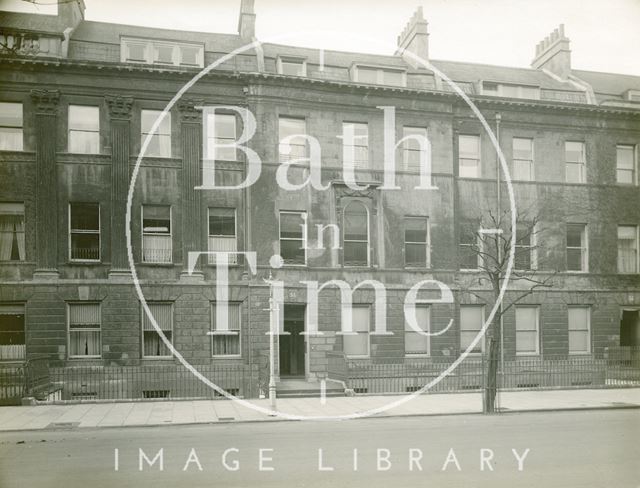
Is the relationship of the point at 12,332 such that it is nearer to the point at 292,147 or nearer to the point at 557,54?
the point at 292,147

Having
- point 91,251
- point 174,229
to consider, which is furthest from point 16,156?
point 174,229

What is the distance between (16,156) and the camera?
25.0 metres

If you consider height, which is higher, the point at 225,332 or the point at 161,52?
the point at 161,52

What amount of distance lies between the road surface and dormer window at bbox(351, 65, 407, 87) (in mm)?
16187

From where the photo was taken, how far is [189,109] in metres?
26.3

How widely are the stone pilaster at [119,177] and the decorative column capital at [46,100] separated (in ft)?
6.42

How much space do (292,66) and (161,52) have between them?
219 inches

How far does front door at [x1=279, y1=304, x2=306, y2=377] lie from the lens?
2686 cm

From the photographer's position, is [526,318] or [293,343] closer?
[293,343]

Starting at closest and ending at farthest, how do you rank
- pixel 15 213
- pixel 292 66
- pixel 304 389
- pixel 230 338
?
pixel 304 389 → pixel 15 213 → pixel 230 338 → pixel 292 66

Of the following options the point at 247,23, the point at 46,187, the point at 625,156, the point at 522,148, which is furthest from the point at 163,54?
the point at 625,156

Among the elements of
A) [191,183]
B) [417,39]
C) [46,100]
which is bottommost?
→ [191,183]

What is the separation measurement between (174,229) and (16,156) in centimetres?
669

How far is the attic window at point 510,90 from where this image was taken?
3047 centimetres
